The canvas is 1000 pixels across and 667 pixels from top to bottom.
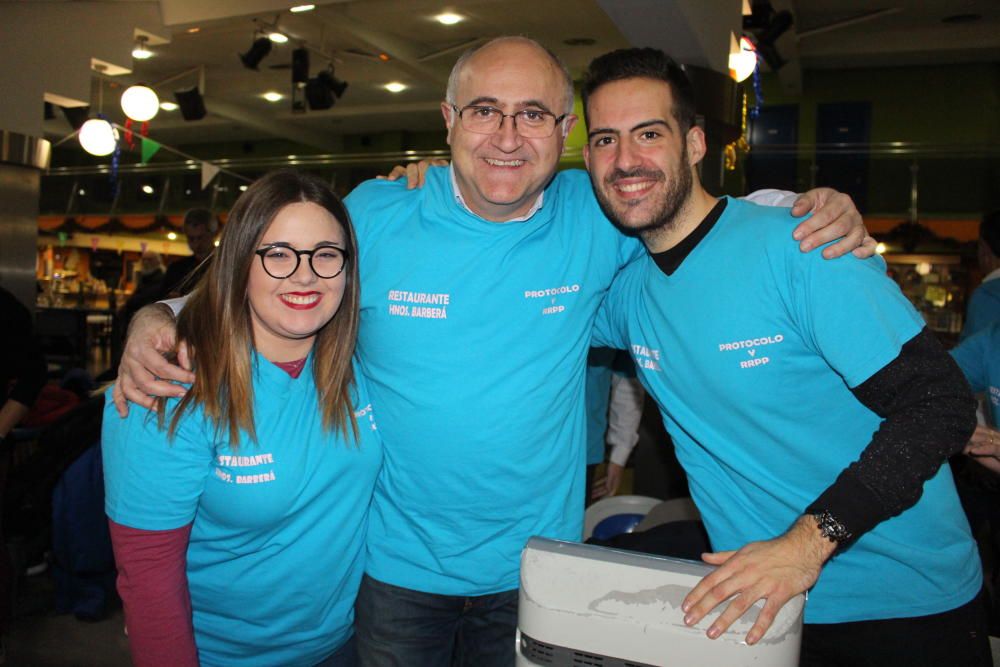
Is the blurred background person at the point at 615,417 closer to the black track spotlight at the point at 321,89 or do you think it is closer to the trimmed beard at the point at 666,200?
the trimmed beard at the point at 666,200

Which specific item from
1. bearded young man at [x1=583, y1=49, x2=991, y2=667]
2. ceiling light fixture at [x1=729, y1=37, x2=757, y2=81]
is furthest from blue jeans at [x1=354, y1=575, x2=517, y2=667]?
ceiling light fixture at [x1=729, y1=37, x2=757, y2=81]

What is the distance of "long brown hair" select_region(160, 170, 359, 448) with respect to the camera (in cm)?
162

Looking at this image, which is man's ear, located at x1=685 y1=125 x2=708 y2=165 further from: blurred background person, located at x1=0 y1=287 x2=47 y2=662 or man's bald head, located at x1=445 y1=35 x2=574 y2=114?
blurred background person, located at x1=0 y1=287 x2=47 y2=662

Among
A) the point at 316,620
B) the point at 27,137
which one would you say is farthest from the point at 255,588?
the point at 27,137

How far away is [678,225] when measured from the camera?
70.3 inches

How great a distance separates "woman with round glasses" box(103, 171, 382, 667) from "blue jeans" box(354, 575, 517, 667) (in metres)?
0.08

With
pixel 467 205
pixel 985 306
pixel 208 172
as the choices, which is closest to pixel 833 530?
pixel 467 205

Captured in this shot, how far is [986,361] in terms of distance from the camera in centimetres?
308

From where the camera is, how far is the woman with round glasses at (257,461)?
5.19ft

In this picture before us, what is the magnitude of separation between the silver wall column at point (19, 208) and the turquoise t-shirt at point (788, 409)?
551 cm

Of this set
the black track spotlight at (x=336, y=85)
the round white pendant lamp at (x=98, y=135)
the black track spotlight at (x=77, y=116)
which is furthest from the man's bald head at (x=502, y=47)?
the black track spotlight at (x=336, y=85)

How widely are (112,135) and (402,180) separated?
23.6 feet

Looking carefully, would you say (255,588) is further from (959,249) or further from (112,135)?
(959,249)

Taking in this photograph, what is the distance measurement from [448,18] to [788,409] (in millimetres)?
9166
